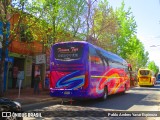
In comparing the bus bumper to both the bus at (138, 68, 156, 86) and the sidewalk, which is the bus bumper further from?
the bus at (138, 68, 156, 86)

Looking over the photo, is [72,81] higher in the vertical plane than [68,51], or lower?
lower

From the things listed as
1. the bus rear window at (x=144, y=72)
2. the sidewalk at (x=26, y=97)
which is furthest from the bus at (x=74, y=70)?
the bus rear window at (x=144, y=72)

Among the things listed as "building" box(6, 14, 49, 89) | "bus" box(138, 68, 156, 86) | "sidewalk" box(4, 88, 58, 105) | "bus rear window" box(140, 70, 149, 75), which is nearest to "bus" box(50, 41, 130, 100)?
"sidewalk" box(4, 88, 58, 105)

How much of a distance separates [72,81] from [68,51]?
177 centimetres

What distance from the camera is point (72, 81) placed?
1850 centimetres

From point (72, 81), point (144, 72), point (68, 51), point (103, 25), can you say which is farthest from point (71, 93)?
point (144, 72)

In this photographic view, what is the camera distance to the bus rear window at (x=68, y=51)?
1836cm

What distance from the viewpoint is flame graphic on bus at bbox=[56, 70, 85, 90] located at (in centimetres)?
1838

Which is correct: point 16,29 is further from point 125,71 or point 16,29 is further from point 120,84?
point 125,71

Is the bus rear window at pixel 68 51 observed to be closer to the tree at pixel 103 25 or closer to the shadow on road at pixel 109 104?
the shadow on road at pixel 109 104

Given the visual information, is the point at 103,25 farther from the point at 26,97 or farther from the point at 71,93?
the point at 71,93

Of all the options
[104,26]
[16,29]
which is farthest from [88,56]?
[104,26]

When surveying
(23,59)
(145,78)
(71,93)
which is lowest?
(71,93)

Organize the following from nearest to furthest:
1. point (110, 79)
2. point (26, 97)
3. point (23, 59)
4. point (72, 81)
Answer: point (72, 81) → point (26, 97) → point (110, 79) → point (23, 59)
